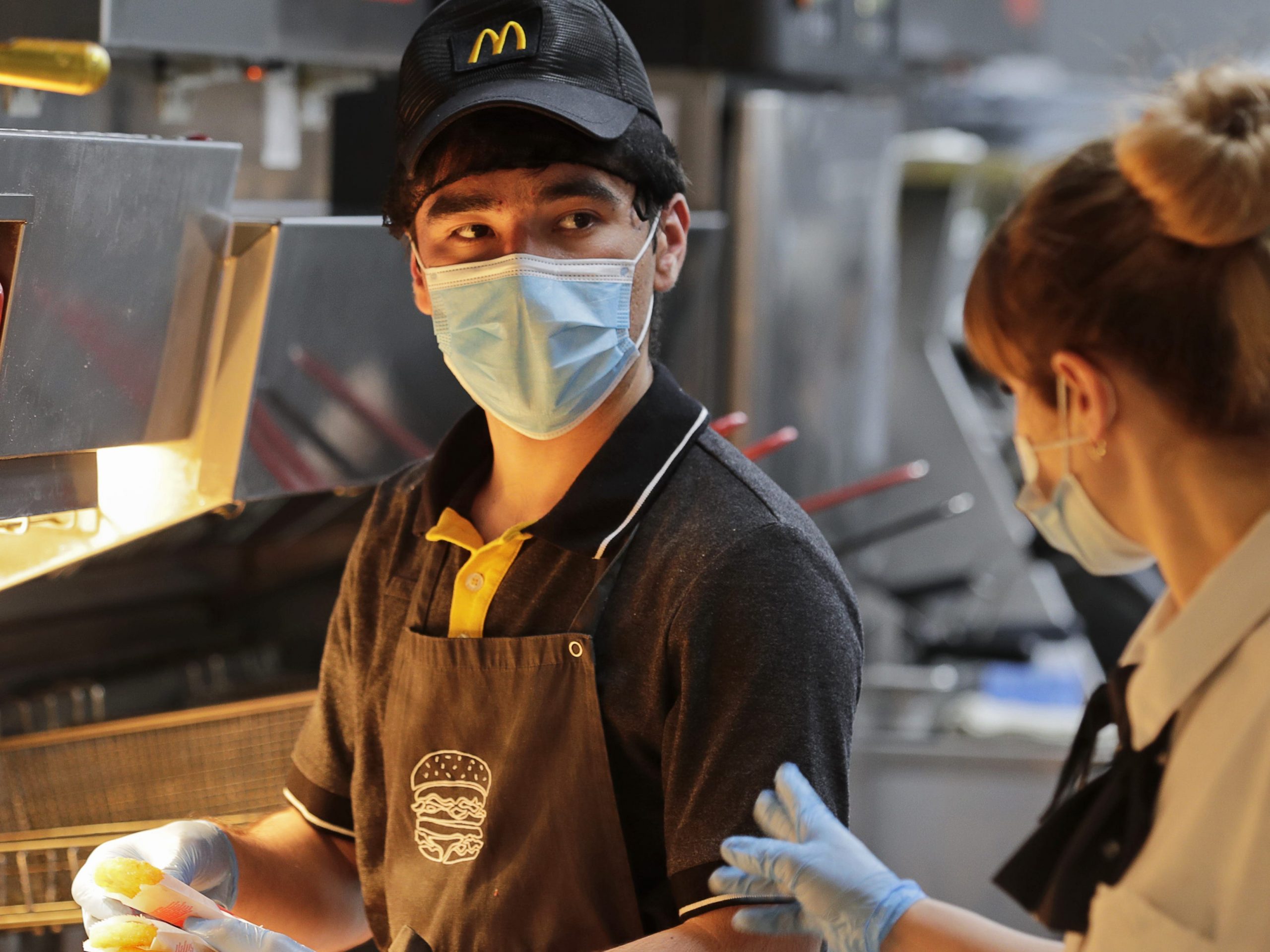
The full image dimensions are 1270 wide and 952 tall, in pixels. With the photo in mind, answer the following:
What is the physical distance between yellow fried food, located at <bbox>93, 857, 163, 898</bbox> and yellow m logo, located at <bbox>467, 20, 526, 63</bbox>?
820 millimetres

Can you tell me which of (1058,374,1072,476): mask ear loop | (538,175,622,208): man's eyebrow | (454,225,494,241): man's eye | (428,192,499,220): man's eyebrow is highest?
(538,175,622,208): man's eyebrow

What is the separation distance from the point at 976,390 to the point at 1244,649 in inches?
154

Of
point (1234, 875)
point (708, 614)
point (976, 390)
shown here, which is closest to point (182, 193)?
point (708, 614)

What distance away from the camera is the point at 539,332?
129 centimetres

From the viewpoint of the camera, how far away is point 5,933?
159cm

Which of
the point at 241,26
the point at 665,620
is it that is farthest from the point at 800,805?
the point at 241,26

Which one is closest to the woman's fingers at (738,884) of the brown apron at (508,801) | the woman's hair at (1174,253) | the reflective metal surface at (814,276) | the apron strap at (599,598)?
the brown apron at (508,801)

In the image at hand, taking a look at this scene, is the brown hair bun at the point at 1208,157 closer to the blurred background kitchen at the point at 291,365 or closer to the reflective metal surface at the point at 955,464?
the blurred background kitchen at the point at 291,365

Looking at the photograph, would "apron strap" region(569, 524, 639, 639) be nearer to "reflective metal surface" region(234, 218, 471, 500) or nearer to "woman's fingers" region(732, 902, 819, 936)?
"woman's fingers" region(732, 902, 819, 936)

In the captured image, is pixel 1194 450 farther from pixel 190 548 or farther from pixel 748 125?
pixel 748 125

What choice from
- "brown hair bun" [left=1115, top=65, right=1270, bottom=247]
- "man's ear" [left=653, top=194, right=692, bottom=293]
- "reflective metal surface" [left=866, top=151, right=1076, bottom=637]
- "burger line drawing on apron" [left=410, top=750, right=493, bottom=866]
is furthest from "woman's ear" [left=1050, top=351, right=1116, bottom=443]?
"reflective metal surface" [left=866, top=151, right=1076, bottom=637]

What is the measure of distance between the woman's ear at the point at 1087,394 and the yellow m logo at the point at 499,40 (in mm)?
609

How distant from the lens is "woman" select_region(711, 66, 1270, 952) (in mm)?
909

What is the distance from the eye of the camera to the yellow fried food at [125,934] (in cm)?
119
